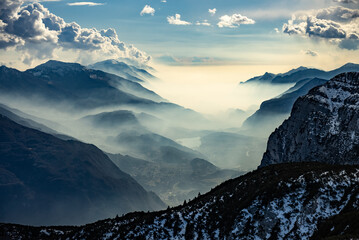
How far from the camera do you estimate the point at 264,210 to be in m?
134

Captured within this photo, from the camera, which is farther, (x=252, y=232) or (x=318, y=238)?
(x=252, y=232)

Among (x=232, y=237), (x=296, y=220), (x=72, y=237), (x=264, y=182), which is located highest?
(x=264, y=182)

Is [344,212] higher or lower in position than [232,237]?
higher

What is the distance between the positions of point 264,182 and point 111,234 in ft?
219

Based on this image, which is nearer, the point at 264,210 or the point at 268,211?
the point at 268,211

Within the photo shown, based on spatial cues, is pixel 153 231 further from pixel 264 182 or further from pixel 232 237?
pixel 264 182

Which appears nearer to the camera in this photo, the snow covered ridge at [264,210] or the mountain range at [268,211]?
the mountain range at [268,211]

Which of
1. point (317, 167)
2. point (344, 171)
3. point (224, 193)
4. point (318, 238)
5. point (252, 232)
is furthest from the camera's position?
point (224, 193)

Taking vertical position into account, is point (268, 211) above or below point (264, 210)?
below

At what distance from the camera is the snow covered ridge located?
12388 centimetres

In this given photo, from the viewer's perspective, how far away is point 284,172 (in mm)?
152375

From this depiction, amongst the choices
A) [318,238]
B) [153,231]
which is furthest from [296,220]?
[153,231]

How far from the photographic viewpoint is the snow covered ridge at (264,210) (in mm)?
123875

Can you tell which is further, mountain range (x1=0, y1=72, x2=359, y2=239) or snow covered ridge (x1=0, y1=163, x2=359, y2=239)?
snow covered ridge (x1=0, y1=163, x2=359, y2=239)
